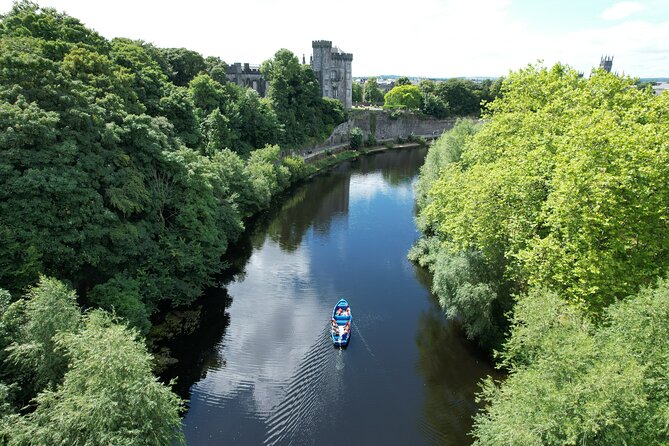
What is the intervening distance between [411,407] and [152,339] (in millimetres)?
14955

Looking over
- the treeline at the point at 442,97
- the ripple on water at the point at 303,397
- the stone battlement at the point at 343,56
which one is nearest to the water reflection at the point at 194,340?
the ripple on water at the point at 303,397

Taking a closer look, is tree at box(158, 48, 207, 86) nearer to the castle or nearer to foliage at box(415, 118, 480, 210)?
the castle

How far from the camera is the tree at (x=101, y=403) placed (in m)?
12.5

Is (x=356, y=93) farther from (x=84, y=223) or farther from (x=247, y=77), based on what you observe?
(x=84, y=223)

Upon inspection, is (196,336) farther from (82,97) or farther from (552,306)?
(552,306)

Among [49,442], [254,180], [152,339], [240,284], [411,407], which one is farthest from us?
[254,180]

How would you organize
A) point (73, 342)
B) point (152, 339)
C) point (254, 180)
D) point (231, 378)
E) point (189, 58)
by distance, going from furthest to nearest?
point (189, 58), point (254, 180), point (152, 339), point (231, 378), point (73, 342)

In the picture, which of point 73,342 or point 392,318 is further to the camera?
point 392,318

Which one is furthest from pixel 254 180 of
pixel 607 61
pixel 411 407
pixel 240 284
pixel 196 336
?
pixel 607 61

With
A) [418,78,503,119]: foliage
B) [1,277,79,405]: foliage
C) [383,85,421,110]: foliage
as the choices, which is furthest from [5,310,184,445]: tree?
[418,78,503,119]: foliage

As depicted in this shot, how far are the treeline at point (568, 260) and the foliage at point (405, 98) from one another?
76.7 m

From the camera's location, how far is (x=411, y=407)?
2006 cm

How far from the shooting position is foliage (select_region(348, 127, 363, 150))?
80562mm

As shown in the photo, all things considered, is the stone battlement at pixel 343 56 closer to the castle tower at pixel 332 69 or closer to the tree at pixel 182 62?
the castle tower at pixel 332 69
